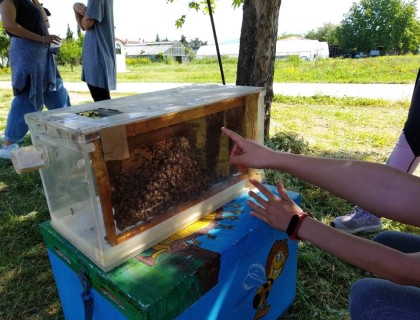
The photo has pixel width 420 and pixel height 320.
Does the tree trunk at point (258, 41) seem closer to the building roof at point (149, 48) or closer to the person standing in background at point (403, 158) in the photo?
the person standing in background at point (403, 158)

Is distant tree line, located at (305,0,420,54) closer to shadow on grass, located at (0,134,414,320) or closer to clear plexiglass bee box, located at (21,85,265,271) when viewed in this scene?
shadow on grass, located at (0,134,414,320)

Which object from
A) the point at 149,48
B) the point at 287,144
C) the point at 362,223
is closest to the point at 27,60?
the point at 287,144

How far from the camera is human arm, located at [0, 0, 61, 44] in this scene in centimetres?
290

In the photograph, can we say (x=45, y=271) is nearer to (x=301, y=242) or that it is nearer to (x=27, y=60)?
(x=301, y=242)

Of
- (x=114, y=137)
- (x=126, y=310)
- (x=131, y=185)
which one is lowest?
(x=126, y=310)

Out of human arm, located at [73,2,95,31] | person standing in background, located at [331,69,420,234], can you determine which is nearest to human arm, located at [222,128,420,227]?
person standing in background, located at [331,69,420,234]

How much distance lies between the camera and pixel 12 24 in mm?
2957

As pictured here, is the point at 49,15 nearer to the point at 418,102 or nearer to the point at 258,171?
the point at 258,171

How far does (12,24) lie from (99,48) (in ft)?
2.62

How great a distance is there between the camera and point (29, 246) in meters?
2.17

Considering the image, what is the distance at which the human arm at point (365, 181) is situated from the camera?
933mm

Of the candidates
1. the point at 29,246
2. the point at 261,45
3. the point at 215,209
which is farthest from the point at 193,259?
the point at 261,45

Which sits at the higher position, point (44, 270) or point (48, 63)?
point (48, 63)

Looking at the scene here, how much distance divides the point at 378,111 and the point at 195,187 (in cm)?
512
